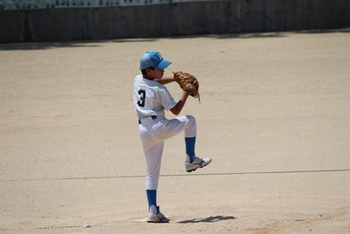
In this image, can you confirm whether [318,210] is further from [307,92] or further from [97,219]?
[307,92]

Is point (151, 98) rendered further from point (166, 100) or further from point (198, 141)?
point (198, 141)

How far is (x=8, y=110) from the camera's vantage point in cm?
1382

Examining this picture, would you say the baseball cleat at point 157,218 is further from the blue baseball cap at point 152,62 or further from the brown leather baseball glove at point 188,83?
the blue baseball cap at point 152,62

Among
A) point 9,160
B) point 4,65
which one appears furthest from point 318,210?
point 4,65

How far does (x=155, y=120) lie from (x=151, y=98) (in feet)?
0.68

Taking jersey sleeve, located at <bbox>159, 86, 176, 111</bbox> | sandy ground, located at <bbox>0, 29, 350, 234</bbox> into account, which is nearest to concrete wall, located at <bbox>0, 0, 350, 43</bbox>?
sandy ground, located at <bbox>0, 29, 350, 234</bbox>

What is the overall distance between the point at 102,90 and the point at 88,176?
572 centimetres

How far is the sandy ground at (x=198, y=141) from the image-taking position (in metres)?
7.59

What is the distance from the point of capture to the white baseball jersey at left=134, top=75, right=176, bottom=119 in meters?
7.00

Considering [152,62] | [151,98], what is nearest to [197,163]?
[151,98]

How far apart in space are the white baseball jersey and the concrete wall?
1433 centimetres

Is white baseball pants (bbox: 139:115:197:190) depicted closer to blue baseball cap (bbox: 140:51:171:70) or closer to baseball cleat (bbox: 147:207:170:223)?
baseball cleat (bbox: 147:207:170:223)

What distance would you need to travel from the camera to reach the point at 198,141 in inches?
433

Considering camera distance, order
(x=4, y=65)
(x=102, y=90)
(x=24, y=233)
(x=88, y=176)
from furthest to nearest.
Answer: (x=4, y=65) < (x=102, y=90) < (x=88, y=176) < (x=24, y=233)
